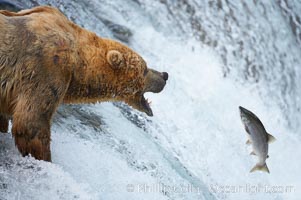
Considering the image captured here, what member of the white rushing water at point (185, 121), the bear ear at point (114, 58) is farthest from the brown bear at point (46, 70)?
the white rushing water at point (185, 121)

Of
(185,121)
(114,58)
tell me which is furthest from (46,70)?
(185,121)

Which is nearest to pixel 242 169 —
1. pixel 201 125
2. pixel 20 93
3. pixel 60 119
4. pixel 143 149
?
pixel 201 125

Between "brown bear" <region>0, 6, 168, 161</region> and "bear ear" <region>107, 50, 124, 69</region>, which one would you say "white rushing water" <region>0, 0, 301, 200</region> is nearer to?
"brown bear" <region>0, 6, 168, 161</region>

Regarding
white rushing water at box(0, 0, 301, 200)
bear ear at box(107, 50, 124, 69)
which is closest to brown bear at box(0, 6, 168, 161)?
bear ear at box(107, 50, 124, 69)

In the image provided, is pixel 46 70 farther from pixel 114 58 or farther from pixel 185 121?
pixel 185 121

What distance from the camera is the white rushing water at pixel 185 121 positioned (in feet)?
14.0

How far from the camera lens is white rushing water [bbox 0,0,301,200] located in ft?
14.0

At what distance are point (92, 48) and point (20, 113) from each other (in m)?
0.78

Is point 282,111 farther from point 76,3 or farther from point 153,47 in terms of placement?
point 76,3

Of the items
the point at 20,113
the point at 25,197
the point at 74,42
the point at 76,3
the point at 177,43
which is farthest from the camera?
the point at 177,43

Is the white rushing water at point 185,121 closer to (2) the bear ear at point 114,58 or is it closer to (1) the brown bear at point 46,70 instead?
(1) the brown bear at point 46,70

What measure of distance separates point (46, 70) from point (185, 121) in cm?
338

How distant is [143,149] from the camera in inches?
214

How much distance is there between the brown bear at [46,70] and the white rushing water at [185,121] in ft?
0.71
